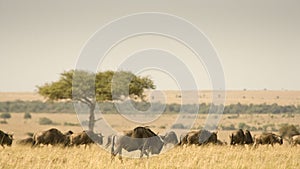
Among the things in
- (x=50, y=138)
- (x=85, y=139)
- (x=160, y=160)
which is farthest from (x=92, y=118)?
(x=160, y=160)

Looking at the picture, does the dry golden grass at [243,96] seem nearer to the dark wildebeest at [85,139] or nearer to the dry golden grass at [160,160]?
the dark wildebeest at [85,139]

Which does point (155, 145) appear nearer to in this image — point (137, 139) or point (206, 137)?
point (137, 139)

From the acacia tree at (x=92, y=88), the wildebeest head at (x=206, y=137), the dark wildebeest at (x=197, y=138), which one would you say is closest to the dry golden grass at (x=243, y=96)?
the acacia tree at (x=92, y=88)

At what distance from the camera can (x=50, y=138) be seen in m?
23.5

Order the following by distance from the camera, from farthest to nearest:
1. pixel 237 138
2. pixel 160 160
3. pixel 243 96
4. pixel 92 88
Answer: pixel 243 96, pixel 92 88, pixel 237 138, pixel 160 160

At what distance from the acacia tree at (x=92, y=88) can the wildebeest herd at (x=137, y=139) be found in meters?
19.7

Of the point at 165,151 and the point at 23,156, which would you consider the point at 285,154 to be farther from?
the point at 23,156

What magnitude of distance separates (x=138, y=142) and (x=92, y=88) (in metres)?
27.5

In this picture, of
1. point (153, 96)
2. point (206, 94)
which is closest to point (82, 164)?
point (153, 96)

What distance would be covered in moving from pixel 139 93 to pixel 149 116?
5535mm

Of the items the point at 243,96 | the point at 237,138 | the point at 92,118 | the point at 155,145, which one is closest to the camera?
the point at 155,145

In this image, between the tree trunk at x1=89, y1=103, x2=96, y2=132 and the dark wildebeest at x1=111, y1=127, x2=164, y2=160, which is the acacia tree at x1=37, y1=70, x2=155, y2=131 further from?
the dark wildebeest at x1=111, y1=127, x2=164, y2=160

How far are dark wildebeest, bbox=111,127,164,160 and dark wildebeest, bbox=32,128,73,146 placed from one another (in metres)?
5.53

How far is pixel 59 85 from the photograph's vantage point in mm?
45156
